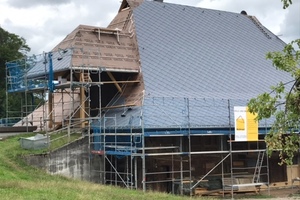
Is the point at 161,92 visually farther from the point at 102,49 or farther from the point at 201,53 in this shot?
the point at 201,53

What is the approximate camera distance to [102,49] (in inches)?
1063

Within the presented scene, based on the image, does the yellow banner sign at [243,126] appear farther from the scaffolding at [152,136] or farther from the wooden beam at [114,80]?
the wooden beam at [114,80]

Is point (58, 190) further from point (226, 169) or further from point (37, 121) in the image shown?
point (37, 121)

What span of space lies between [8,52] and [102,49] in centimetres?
2796

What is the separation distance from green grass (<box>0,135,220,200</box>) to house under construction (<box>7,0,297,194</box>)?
293 centimetres

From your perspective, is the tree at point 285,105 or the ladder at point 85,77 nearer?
the tree at point 285,105

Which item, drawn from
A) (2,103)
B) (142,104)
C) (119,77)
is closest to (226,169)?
(142,104)

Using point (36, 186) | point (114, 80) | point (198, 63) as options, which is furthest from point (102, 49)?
point (36, 186)

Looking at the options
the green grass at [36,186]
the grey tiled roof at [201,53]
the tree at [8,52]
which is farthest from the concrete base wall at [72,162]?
the tree at [8,52]

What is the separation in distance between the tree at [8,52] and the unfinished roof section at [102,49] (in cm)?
2496

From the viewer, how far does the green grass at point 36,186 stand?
13.6m

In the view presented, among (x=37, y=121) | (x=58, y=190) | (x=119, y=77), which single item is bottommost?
(x=58, y=190)

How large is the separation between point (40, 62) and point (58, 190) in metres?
15.2

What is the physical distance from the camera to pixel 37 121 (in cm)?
3038
